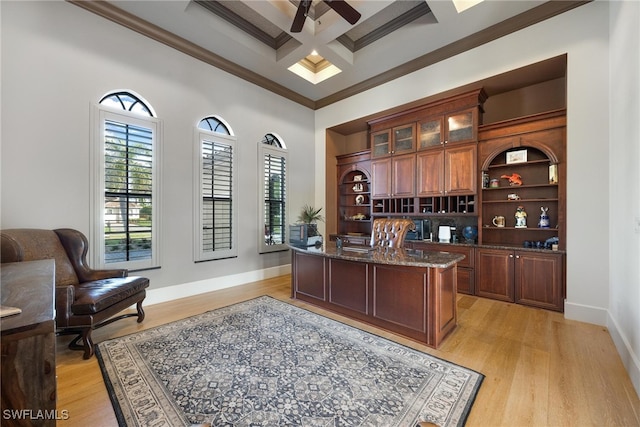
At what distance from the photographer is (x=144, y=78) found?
362 centimetres

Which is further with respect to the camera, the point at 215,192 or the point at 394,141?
the point at 394,141

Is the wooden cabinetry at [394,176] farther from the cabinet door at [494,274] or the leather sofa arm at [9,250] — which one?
the leather sofa arm at [9,250]

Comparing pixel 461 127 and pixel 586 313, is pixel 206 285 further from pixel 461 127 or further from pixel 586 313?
pixel 586 313

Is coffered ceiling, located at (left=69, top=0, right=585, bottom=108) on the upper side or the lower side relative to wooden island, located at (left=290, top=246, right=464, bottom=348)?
upper

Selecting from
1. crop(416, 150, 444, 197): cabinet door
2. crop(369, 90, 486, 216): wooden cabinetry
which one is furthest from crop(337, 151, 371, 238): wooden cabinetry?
crop(416, 150, 444, 197): cabinet door

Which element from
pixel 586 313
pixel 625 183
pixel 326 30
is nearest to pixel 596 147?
pixel 625 183

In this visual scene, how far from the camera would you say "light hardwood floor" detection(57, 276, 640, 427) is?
1.62 meters

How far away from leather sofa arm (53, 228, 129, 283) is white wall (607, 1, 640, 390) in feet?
15.8

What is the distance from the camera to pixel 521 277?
352cm

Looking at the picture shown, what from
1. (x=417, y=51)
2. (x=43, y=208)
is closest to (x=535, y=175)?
(x=417, y=51)

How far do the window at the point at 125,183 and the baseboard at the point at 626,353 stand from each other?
16.2ft

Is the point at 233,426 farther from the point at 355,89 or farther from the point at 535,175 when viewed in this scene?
the point at 355,89

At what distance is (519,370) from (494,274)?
1.95m

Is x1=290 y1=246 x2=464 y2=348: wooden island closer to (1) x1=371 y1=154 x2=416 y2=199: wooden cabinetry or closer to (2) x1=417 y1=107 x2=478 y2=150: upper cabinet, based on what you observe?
(1) x1=371 y1=154 x2=416 y2=199: wooden cabinetry
